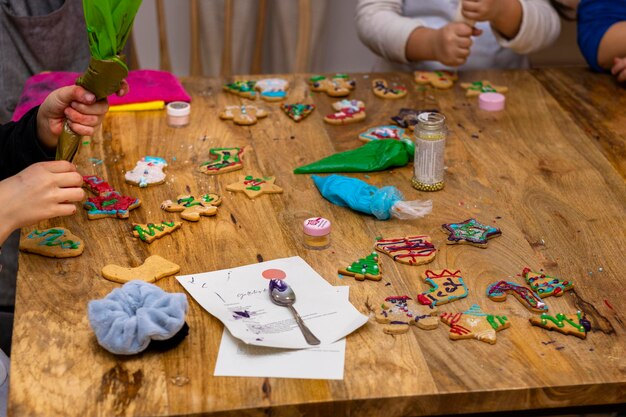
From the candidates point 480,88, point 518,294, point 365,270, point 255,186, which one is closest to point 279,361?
point 365,270

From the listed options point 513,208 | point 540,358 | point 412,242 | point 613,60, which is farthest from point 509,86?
point 540,358

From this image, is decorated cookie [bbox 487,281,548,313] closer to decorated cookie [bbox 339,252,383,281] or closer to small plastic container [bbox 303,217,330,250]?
decorated cookie [bbox 339,252,383,281]

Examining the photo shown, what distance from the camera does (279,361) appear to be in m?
1.05

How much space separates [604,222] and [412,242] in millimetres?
344

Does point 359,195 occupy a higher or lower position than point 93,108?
lower

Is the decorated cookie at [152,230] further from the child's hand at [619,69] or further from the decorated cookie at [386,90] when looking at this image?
the child's hand at [619,69]

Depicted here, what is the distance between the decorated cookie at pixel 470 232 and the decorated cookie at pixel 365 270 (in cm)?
15

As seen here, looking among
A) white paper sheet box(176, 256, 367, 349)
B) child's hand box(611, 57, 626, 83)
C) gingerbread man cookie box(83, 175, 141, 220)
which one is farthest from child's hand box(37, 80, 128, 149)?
child's hand box(611, 57, 626, 83)

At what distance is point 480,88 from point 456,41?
13cm

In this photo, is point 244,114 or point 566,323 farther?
point 244,114

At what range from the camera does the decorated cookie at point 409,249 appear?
1271 millimetres

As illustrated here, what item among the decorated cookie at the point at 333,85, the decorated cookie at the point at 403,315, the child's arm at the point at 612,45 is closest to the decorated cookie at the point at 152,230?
the decorated cookie at the point at 403,315

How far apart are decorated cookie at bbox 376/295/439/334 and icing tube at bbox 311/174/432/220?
0.77 feet

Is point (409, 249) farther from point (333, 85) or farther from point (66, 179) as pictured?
point (333, 85)
